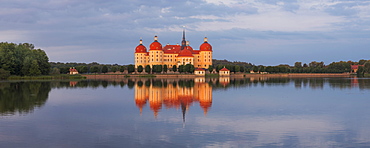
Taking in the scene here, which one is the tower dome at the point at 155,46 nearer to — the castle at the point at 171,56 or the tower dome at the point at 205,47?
the castle at the point at 171,56

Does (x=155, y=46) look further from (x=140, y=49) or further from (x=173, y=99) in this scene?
(x=173, y=99)

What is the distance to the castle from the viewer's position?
89.7 m

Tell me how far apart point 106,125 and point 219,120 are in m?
4.14

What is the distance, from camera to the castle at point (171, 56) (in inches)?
3531

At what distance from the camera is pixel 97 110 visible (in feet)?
57.3

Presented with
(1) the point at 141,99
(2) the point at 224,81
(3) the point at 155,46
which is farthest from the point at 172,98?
(3) the point at 155,46

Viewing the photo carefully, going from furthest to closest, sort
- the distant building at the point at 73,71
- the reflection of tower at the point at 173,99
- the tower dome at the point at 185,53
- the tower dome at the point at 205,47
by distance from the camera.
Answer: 1. the tower dome at the point at 205,47
2. the tower dome at the point at 185,53
3. the distant building at the point at 73,71
4. the reflection of tower at the point at 173,99

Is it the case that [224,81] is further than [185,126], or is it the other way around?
[224,81]

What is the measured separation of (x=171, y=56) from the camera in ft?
304

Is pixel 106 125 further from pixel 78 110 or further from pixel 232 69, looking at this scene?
pixel 232 69

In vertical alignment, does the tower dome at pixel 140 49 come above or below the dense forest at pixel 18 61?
above

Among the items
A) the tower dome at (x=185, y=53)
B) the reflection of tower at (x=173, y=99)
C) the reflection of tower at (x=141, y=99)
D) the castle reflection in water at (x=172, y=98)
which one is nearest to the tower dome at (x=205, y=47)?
the tower dome at (x=185, y=53)

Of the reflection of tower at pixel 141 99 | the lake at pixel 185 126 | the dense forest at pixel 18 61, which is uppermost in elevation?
the dense forest at pixel 18 61

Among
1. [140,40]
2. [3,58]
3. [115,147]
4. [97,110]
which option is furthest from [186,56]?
[115,147]
